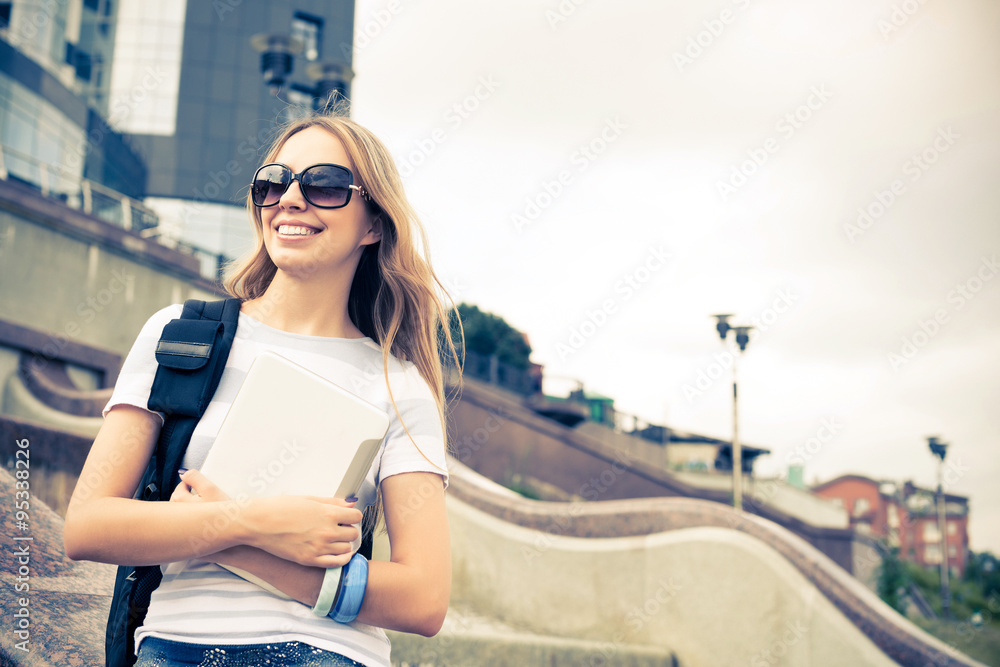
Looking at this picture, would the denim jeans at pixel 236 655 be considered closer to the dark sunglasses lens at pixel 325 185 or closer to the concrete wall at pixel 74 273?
the dark sunglasses lens at pixel 325 185

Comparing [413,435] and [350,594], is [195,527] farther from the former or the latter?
[413,435]

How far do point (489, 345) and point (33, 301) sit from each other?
98.4 ft

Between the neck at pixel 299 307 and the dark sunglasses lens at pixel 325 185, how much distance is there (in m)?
0.21

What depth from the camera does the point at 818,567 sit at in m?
6.50

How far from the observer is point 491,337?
43.0 meters

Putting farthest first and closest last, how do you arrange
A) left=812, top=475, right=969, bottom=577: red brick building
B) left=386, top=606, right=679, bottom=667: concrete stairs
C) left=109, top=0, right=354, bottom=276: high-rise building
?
left=812, top=475, right=969, bottom=577: red brick building < left=109, top=0, right=354, bottom=276: high-rise building < left=386, top=606, right=679, bottom=667: concrete stairs

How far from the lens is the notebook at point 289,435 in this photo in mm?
1638

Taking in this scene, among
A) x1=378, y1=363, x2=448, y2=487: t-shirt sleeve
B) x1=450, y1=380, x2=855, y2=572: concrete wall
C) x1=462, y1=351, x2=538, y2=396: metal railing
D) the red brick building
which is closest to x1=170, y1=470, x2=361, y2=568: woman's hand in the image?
x1=378, y1=363, x2=448, y2=487: t-shirt sleeve

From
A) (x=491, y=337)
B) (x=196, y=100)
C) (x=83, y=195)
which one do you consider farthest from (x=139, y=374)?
(x=196, y=100)

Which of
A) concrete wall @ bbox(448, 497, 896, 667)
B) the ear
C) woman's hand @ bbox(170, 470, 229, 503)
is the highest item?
the ear

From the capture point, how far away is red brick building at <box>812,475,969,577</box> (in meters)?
71.9

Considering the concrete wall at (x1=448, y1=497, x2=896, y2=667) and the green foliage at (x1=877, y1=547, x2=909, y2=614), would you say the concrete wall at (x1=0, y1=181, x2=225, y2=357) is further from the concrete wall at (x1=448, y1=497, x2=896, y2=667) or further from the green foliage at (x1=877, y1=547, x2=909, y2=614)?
the green foliage at (x1=877, y1=547, x2=909, y2=614)

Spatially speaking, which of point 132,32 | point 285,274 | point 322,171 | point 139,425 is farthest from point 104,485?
point 132,32

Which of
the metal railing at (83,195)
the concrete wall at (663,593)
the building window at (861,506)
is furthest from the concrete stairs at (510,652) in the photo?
the building window at (861,506)
